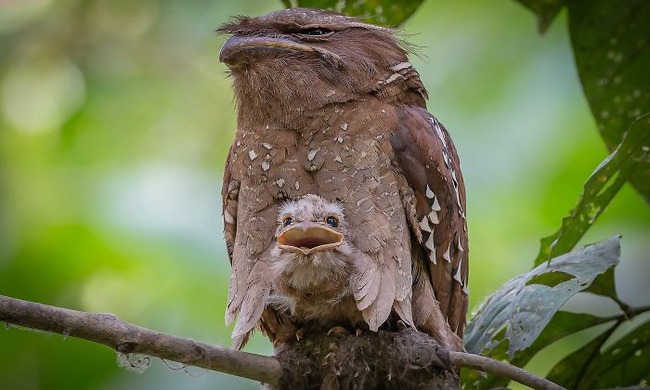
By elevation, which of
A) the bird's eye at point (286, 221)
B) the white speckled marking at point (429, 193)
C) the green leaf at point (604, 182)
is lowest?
the bird's eye at point (286, 221)

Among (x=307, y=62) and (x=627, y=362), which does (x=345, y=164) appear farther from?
(x=627, y=362)

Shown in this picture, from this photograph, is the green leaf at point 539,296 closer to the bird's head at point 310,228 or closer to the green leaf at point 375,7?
the bird's head at point 310,228

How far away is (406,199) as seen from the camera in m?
3.82

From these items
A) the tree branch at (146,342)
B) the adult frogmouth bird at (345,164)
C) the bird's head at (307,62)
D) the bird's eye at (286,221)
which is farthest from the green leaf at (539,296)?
the bird's head at (307,62)

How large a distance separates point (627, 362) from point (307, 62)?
1568 millimetres

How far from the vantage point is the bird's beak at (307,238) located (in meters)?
3.38

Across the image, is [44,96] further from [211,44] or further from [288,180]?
[288,180]

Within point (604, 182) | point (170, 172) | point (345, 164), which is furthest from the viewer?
point (170, 172)

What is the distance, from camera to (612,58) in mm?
3818

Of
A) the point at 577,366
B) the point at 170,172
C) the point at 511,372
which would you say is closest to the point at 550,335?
the point at 577,366

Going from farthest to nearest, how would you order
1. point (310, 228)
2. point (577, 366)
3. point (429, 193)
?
point (429, 193) → point (577, 366) → point (310, 228)

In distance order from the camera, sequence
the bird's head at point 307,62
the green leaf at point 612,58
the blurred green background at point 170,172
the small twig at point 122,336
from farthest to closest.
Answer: the blurred green background at point 170,172, the bird's head at point 307,62, the green leaf at point 612,58, the small twig at point 122,336

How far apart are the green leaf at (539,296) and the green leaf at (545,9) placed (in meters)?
0.91

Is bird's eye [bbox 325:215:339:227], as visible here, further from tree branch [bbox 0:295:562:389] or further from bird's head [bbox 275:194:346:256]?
tree branch [bbox 0:295:562:389]
